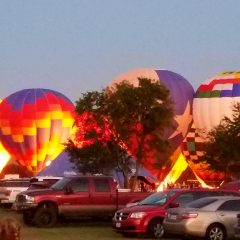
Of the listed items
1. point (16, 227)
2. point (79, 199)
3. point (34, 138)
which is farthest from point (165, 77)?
point (16, 227)

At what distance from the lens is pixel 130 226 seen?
1991 centimetres

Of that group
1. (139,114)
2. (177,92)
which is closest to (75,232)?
(139,114)

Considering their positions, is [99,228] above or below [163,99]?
below

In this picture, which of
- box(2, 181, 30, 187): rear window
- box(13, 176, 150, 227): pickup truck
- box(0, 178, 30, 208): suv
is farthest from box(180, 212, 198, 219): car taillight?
box(2, 181, 30, 187): rear window

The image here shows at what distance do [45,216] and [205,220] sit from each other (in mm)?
7767

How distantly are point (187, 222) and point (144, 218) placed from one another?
2329mm

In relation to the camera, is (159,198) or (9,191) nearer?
(159,198)

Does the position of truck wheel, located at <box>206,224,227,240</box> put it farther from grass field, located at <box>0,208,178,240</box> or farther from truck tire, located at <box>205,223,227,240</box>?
grass field, located at <box>0,208,178,240</box>

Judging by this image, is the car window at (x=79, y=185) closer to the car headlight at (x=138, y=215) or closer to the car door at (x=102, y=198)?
the car door at (x=102, y=198)

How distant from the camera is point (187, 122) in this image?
64.8m

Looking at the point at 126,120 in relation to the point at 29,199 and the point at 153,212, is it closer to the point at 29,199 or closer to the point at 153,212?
the point at 29,199

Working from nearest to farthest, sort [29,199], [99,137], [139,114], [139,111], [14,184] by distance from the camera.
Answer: [29,199], [14,184], [139,111], [139,114], [99,137]

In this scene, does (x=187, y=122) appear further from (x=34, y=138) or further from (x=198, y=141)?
(x=34, y=138)

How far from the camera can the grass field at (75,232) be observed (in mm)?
19922
